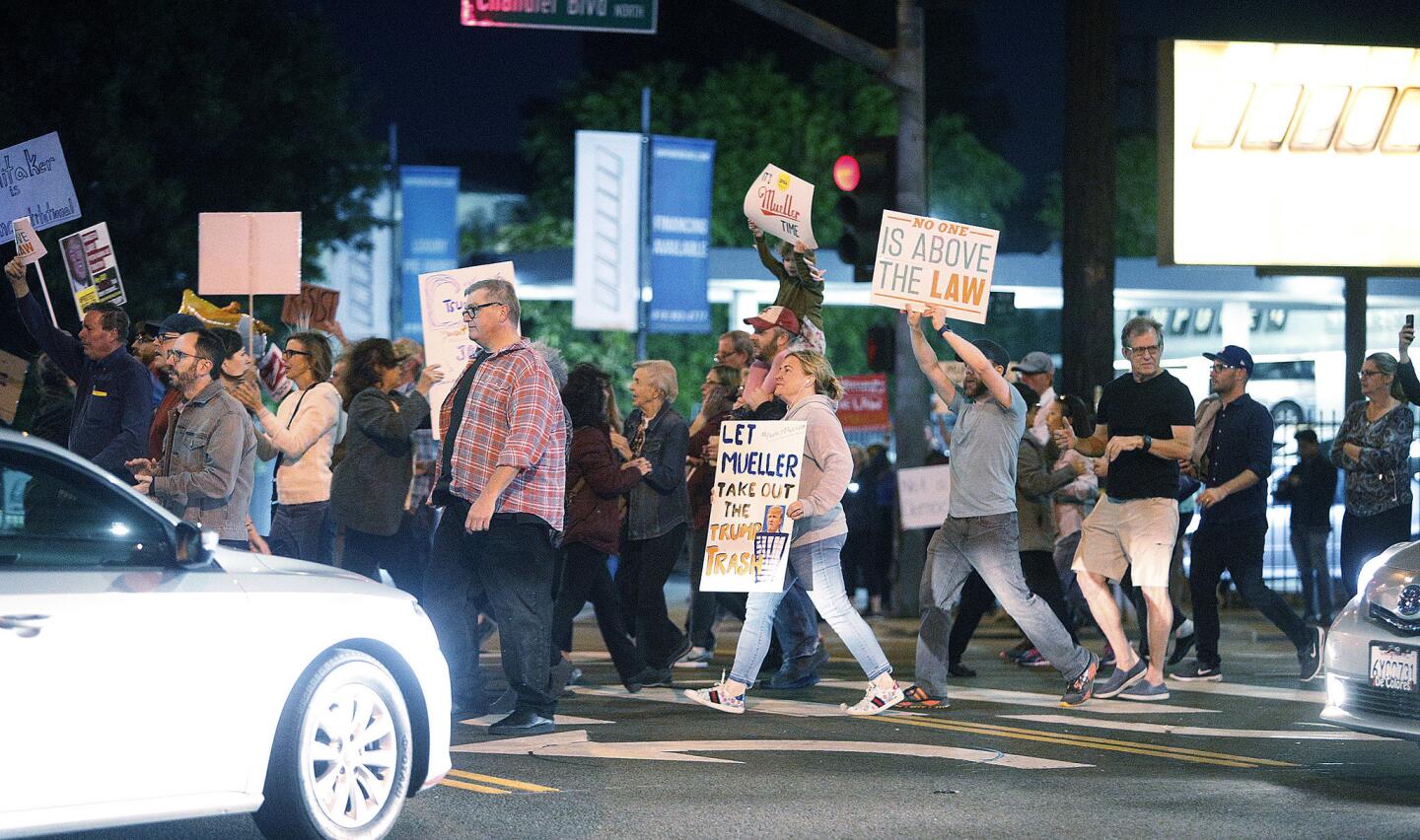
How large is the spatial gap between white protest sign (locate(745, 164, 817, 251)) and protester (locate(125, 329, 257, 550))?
4.07 metres

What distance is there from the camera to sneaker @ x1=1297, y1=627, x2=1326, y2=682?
12281 millimetres

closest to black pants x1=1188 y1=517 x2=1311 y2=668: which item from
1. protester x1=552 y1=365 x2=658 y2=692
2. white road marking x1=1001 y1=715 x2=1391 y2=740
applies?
white road marking x1=1001 y1=715 x2=1391 y2=740

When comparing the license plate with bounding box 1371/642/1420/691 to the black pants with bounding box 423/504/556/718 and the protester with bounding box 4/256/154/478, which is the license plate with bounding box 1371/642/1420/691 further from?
the protester with bounding box 4/256/154/478

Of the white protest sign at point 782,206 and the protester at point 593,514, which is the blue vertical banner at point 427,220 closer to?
the white protest sign at point 782,206

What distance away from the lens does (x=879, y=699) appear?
10320 millimetres

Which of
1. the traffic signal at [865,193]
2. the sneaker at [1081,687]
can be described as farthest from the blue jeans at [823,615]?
the traffic signal at [865,193]

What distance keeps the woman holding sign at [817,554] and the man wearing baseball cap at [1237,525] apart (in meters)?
2.91

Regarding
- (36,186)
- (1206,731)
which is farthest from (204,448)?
(1206,731)

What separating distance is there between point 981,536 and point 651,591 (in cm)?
226

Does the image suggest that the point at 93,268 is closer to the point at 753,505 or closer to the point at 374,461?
the point at 374,461

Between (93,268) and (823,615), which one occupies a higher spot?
(93,268)

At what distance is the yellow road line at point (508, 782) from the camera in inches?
311

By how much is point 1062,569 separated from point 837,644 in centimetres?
195

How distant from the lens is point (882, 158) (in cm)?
1541
